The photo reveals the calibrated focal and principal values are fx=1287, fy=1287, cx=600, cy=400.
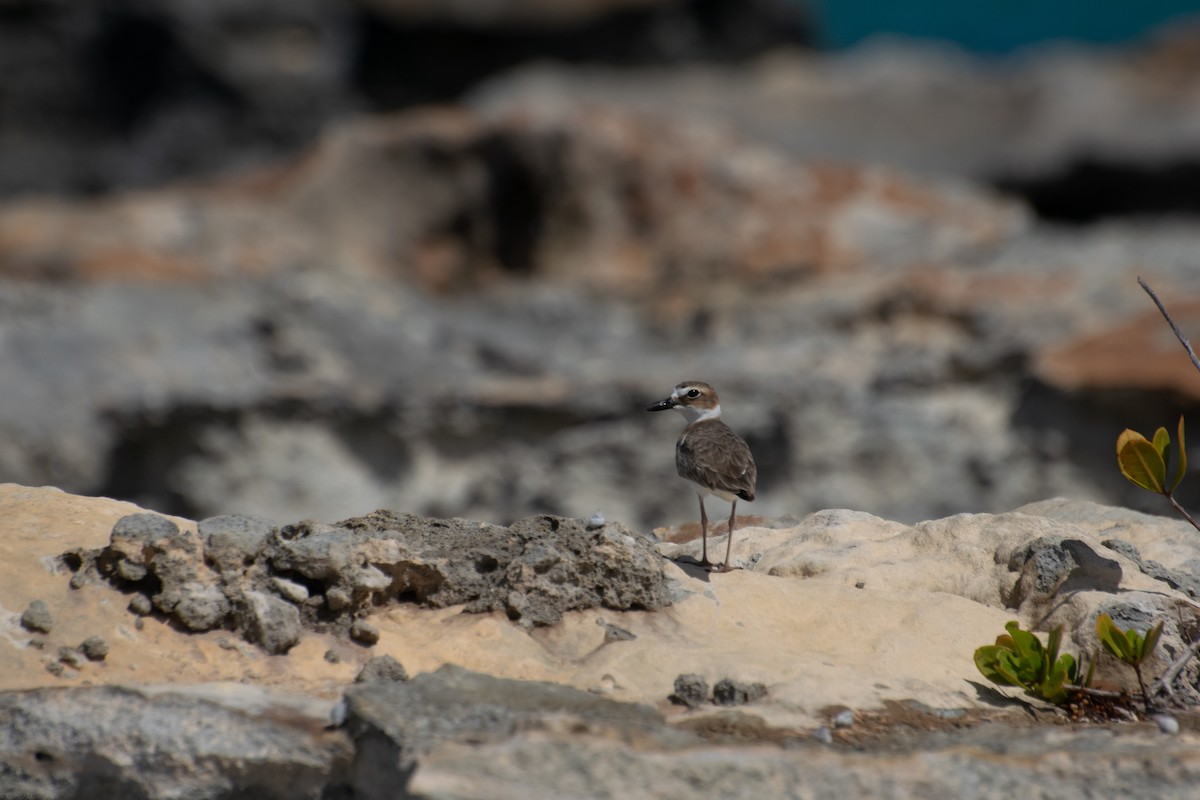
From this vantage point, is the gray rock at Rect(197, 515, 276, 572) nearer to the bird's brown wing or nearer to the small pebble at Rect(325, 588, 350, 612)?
the small pebble at Rect(325, 588, 350, 612)

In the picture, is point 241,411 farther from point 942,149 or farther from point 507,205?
point 942,149

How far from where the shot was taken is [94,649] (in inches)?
138

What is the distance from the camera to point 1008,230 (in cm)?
1201

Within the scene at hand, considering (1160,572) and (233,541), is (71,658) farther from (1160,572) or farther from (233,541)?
(1160,572)

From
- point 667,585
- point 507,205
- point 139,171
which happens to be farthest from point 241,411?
point 139,171

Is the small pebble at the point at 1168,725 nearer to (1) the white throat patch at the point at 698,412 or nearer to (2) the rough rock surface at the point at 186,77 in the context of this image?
(1) the white throat patch at the point at 698,412

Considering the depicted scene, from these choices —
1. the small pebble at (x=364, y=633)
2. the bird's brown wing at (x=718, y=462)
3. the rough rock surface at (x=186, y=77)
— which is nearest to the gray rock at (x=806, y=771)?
the small pebble at (x=364, y=633)

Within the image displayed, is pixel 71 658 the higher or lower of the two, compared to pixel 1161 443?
lower

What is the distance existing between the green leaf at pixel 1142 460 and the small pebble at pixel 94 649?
3.17m

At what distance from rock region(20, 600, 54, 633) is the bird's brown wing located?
2524 millimetres

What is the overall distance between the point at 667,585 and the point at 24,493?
2.13 metres

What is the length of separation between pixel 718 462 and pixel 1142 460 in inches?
63.6

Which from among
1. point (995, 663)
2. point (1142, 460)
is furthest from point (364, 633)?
point (1142, 460)

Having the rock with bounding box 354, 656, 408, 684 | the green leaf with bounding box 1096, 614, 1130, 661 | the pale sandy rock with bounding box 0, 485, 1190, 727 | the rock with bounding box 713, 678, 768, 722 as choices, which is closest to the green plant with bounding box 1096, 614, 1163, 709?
the green leaf with bounding box 1096, 614, 1130, 661
